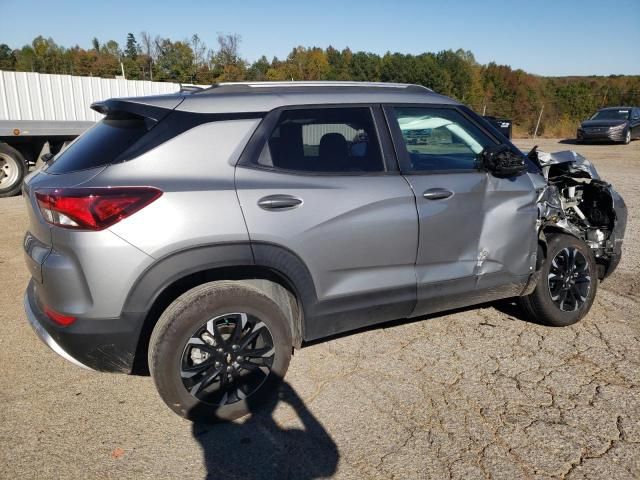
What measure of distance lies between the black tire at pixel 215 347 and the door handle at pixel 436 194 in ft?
3.82

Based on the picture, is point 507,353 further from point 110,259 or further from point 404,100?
point 110,259

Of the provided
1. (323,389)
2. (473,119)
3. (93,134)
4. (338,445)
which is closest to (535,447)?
(338,445)

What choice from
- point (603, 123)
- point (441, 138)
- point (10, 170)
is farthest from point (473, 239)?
point (603, 123)

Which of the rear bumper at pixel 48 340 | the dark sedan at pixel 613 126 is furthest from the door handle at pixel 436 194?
the dark sedan at pixel 613 126

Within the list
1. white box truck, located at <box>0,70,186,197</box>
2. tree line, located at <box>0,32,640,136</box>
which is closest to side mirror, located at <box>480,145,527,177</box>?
white box truck, located at <box>0,70,186,197</box>

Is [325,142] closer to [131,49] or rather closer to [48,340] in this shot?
[48,340]

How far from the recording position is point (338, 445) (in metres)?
2.60

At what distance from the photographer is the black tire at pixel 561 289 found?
3846 mm

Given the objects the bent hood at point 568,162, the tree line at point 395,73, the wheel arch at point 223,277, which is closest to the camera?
the wheel arch at point 223,277

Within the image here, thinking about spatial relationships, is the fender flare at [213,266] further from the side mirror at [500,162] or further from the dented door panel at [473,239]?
the side mirror at [500,162]

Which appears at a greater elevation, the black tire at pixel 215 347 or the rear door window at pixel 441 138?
the rear door window at pixel 441 138

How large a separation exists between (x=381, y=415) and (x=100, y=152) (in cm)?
210

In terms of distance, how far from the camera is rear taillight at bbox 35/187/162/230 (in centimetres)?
238

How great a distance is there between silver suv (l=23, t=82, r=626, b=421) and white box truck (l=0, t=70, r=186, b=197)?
20.2 feet
